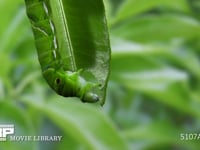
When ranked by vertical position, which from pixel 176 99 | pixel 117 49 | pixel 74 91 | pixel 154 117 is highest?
pixel 74 91

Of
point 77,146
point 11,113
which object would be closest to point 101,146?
point 11,113

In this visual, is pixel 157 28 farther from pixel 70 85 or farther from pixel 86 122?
pixel 70 85

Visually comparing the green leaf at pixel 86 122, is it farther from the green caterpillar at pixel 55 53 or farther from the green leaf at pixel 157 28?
the green caterpillar at pixel 55 53

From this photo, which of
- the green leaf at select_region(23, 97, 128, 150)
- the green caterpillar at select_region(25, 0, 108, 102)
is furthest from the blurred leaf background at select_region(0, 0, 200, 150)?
the green caterpillar at select_region(25, 0, 108, 102)

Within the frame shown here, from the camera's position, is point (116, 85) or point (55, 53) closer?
point (55, 53)

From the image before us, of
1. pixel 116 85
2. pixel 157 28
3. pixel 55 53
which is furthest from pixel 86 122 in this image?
pixel 55 53

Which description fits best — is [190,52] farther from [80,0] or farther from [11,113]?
[80,0]
